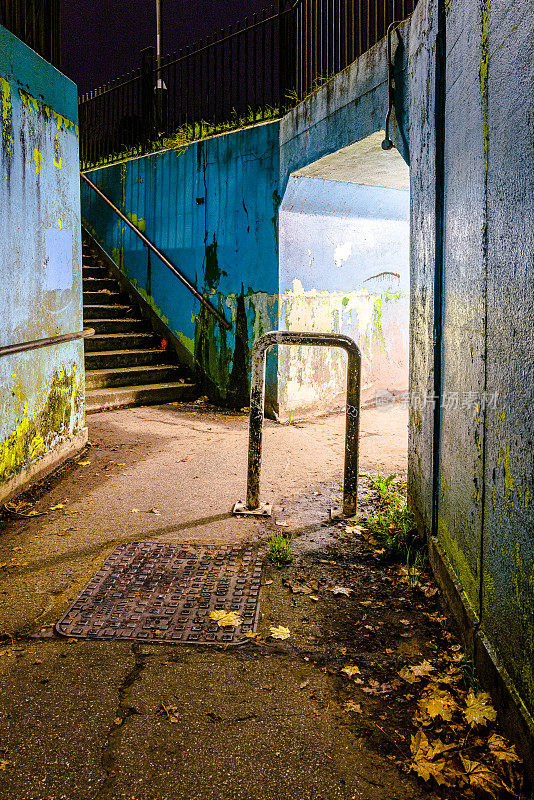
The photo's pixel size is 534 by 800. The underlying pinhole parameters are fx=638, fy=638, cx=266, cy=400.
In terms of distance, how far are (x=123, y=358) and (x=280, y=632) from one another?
23.7ft

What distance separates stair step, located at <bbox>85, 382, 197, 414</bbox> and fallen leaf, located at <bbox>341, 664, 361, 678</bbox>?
20.8 ft

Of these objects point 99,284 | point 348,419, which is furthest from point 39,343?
point 99,284

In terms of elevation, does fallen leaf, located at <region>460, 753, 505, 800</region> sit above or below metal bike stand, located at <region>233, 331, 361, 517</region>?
below

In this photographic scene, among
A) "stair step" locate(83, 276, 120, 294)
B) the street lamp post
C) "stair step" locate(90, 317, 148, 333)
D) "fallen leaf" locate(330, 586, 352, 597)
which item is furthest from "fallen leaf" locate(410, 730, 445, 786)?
the street lamp post

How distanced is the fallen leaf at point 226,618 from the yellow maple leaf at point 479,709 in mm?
1203

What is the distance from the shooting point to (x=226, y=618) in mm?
3330

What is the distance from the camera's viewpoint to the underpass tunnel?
27.1 feet

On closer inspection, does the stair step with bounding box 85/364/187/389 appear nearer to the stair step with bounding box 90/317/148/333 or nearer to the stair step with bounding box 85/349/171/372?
the stair step with bounding box 85/349/171/372

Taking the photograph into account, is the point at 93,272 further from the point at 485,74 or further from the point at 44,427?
the point at 485,74

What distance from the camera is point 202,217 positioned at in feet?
31.3

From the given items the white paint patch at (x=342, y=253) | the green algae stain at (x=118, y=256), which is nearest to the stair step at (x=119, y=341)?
the green algae stain at (x=118, y=256)

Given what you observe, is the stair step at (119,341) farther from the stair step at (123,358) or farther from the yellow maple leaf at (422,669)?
the yellow maple leaf at (422,669)

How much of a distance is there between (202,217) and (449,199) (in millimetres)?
6641

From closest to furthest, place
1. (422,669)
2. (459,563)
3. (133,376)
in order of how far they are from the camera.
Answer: (422,669), (459,563), (133,376)
